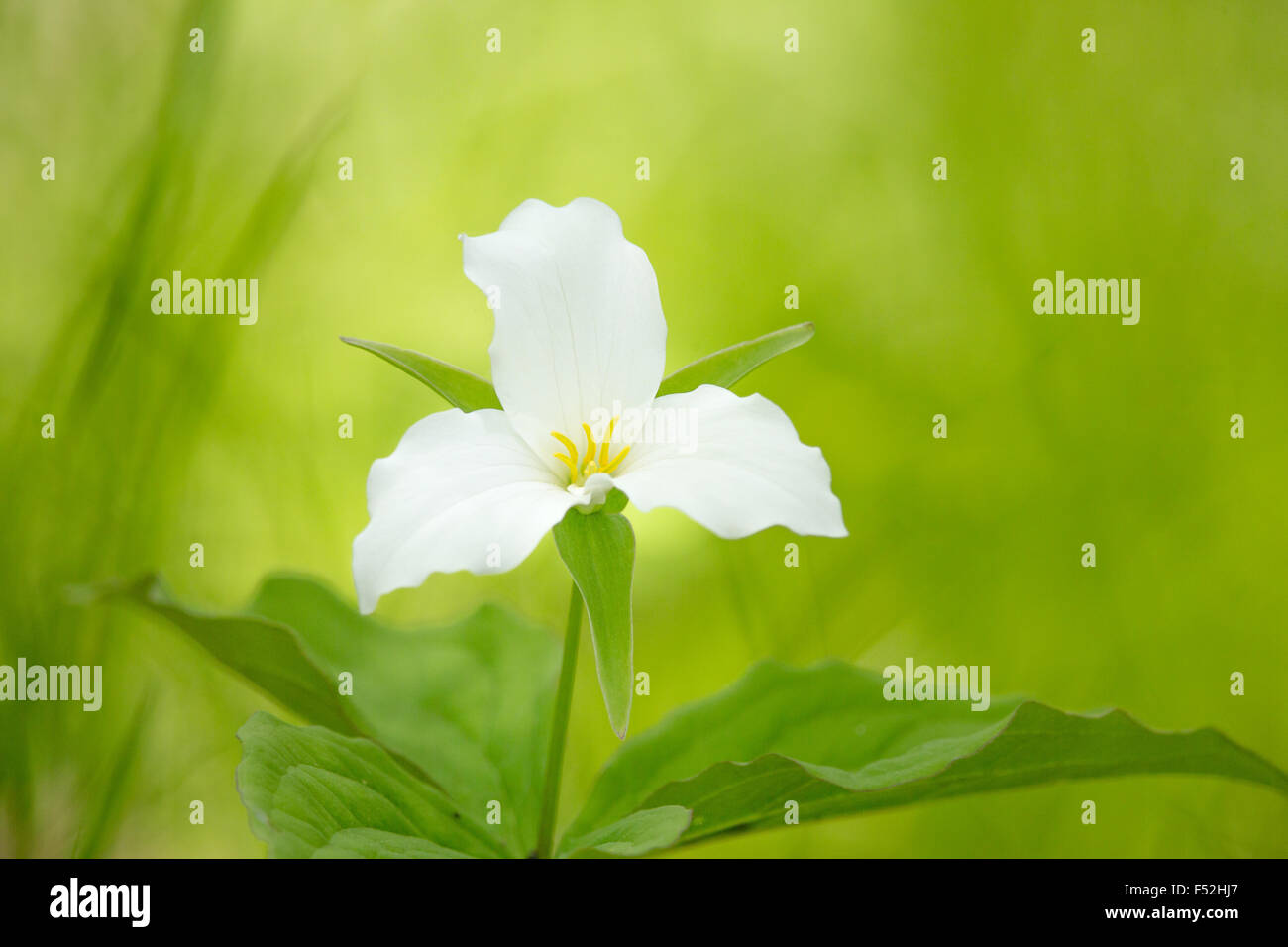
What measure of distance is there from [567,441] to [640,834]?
0.27 meters

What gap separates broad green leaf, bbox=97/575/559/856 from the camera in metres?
0.71

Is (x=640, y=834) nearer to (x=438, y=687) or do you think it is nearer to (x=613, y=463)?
(x=613, y=463)

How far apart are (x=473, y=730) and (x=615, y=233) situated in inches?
18.7

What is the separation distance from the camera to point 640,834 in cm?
56

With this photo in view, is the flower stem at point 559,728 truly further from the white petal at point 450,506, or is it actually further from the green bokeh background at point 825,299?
the green bokeh background at point 825,299

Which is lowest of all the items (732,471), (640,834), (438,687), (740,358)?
(640,834)

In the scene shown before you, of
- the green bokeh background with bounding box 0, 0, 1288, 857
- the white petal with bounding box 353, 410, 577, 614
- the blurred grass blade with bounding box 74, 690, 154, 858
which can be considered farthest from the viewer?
the green bokeh background with bounding box 0, 0, 1288, 857

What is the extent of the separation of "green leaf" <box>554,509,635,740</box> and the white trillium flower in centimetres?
2

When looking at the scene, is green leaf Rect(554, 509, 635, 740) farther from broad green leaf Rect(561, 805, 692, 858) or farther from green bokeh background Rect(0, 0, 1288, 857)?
green bokeh background Rect(0, 0, 1288, 857)

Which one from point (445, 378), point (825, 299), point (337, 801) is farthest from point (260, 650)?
point (825, 299)

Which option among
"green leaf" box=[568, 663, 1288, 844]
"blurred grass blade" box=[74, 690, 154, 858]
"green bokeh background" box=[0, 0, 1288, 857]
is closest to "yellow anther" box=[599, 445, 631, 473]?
"green leaf" box=[568, 663, 1288, 844]

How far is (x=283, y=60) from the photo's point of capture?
4.82 feet

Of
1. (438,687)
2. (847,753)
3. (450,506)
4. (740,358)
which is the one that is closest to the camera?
(450,506)

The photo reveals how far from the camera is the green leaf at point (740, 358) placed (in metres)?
0.64
